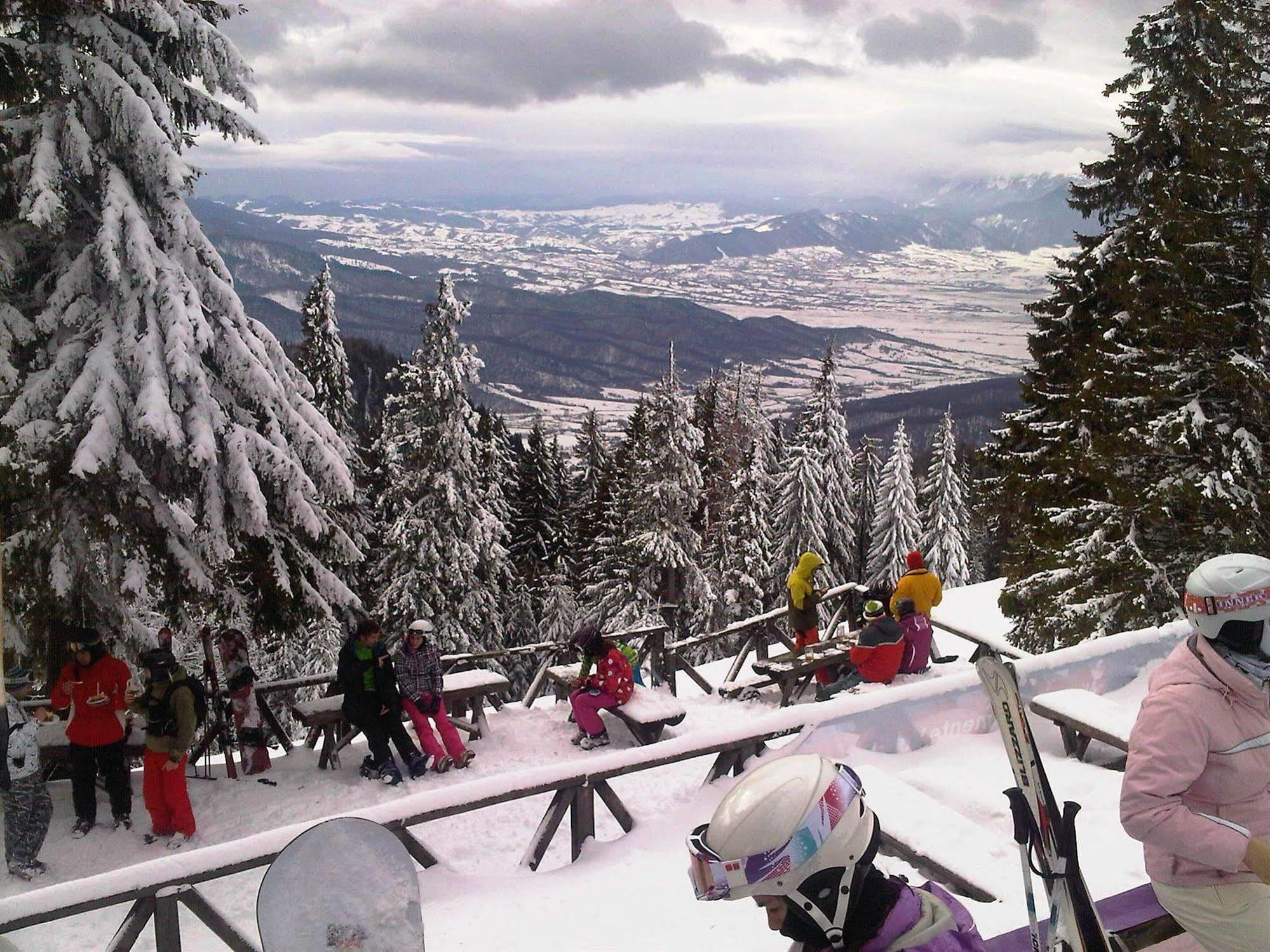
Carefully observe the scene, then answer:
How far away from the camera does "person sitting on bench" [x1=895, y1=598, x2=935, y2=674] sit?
1097 cm

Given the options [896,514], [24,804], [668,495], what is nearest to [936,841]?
[24,804]

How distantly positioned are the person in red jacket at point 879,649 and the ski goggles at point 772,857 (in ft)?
27.4

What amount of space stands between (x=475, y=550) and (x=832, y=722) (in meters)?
20.3

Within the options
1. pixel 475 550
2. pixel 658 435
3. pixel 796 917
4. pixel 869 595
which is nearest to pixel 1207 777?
pixel 796 917

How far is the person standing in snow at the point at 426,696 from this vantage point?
959cm

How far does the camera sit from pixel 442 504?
2595 cm

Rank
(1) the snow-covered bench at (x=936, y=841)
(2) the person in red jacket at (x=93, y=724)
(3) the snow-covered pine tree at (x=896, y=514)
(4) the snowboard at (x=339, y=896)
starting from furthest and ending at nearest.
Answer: (3) the snow-covered pine tree at (x=896, y=514), (2) the person in red jacket at (x=93, y=724), (1) the snow-covered bench at (x=936, y=841), (4) the snowboard at (x=339, y=896)

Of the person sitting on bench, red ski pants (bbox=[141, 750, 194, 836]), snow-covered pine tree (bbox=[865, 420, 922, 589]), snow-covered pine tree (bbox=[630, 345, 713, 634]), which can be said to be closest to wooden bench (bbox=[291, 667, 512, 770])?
red ski pants (bbox=[141, 750, 194, 836])

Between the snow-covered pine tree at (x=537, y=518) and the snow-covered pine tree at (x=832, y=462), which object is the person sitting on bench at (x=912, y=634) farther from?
the snow-covered pine tree at (x=537, y=518)

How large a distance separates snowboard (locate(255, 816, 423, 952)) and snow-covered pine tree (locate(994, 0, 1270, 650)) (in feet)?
45.2

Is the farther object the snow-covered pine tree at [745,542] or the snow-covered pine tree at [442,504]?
the snow-covered pine tree at [745,542]

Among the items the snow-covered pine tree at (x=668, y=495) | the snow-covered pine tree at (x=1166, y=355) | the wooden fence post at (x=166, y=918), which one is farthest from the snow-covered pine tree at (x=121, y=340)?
the snow-covered pine tree at (x=668, y=495)

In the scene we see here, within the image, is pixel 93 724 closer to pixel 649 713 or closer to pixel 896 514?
pixel 649 713

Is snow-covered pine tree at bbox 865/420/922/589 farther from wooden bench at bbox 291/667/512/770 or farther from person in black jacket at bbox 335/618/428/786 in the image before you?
person in black jacket at bbox 335/618/428/786
